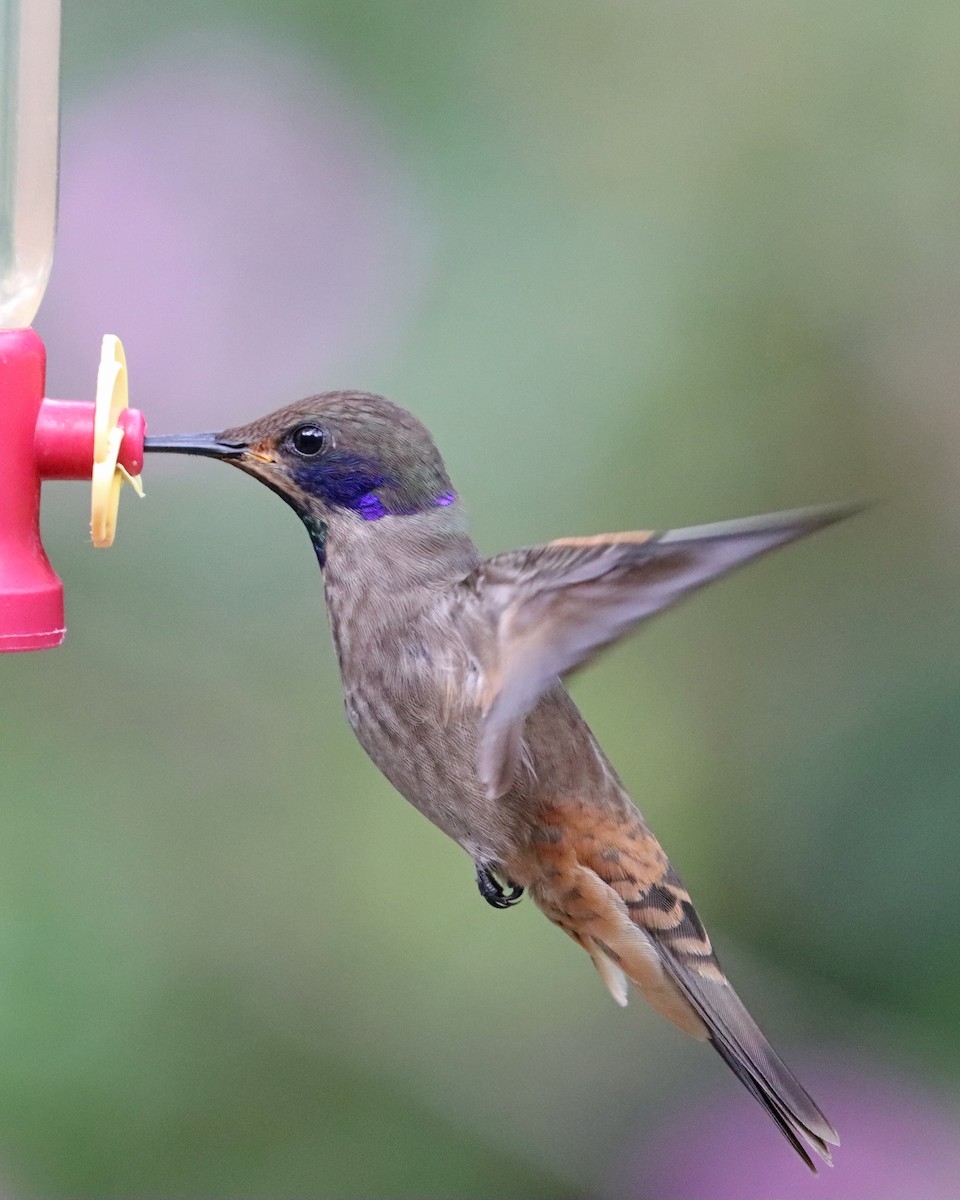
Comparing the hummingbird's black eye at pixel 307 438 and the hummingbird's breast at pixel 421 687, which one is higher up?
the hummingbird's black eye at pixel 307 438

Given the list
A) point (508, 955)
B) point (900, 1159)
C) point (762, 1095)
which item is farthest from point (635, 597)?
point (900, 1159)

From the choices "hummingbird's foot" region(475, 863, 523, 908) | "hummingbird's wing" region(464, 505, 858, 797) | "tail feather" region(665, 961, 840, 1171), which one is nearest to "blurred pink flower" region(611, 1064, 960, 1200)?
"tail feather" region(665, 961, 840, 1171)

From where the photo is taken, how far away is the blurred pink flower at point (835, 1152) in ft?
11.3

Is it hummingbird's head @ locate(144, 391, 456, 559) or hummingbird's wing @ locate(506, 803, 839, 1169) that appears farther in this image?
hummingbird's wing @ locate(506, 803, 839, 1169)

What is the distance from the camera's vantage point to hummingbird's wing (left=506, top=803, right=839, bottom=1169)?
100.0 inches

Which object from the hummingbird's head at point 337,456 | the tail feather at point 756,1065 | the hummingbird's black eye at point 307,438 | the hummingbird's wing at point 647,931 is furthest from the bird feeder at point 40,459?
the tail feather at point 756,1065

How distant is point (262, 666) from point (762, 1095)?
5.11 feet

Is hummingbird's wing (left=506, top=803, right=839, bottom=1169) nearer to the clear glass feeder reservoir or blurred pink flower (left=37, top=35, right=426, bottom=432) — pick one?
the clear glass feeder reservoir

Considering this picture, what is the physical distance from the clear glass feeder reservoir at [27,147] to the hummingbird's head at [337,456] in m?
0.44

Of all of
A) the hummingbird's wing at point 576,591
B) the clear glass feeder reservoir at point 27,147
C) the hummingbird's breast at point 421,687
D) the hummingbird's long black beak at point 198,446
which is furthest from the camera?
the clear glass feeder reservoir at point 27,147

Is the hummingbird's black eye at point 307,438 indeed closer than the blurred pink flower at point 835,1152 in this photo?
Yes

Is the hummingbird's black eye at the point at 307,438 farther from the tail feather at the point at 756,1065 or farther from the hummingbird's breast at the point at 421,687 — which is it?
the tail feather at the point at 756,1065

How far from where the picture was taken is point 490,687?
222cm

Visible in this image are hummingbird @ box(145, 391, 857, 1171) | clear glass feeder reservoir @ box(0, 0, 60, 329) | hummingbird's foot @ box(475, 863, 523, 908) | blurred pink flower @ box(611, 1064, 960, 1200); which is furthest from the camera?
blurred pink flower @ box(611, 1064, 960, 1200)
